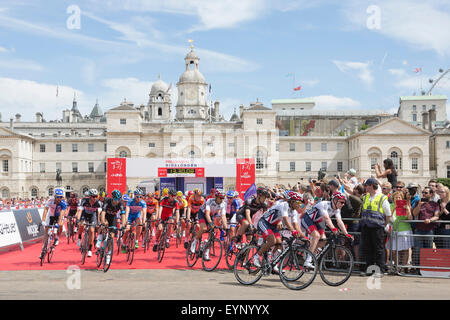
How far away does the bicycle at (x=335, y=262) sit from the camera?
31.0ft

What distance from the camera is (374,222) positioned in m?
10.6

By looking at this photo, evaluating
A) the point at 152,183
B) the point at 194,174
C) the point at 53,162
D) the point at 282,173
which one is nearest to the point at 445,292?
the point at 194,174

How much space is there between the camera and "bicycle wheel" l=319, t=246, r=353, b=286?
9430mm

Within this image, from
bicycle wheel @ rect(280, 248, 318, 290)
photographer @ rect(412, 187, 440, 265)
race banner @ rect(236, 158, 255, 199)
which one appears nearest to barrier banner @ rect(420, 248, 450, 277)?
photographer @ rect(412, 187, 440, 265)

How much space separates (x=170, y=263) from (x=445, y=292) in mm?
6839

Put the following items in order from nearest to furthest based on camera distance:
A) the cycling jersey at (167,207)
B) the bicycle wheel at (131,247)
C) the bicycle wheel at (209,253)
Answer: the bicycle wheel at (209,253)
the bicycle wheel at (131,247)
the cycling jersey at (167,207)

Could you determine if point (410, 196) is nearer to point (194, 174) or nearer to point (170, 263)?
point (170, 263)

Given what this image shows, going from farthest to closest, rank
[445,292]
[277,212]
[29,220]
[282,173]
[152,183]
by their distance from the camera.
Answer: [282,173], [152,183], [29,220], [277,212], [445,292]

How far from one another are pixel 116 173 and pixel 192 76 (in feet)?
191

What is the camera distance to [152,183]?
140 ft

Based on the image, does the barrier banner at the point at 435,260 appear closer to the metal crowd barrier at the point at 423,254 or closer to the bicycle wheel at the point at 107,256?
the metal crowd barrier at the point at 423,254

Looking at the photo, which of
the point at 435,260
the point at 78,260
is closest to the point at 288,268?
the point at 435,260

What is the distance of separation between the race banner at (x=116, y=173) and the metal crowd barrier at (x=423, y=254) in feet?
92.6

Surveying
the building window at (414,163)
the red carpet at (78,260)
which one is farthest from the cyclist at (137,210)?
the building window at (414,163)
